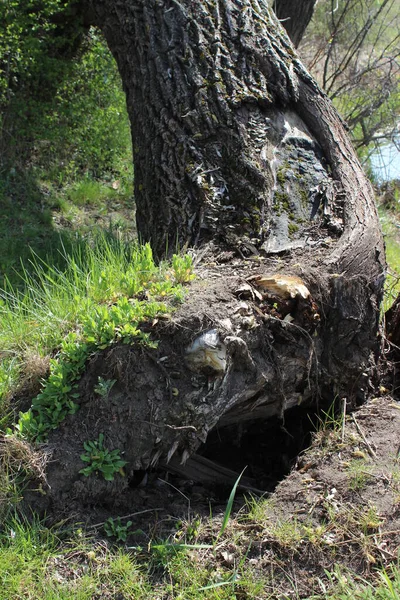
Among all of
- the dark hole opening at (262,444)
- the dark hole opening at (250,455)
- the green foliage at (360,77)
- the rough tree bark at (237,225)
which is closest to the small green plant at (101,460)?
the rough tree bark at (237,225)

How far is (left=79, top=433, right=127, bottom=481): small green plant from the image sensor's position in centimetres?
277

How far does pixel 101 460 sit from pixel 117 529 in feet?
1.03

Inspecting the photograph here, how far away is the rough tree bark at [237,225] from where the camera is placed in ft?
9.57

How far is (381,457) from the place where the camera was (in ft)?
10.2

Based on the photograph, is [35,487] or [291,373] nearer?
[35,487]

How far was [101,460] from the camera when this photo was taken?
2.79 m

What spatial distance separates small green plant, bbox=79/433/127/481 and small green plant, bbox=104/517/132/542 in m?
0.19

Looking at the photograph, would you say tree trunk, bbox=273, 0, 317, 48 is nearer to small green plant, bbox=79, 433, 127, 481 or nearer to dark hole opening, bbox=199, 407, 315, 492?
dark hole opening, bbox=199, 407, 315, 492

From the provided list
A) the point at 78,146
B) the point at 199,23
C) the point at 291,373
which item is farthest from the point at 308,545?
the point at 78,146

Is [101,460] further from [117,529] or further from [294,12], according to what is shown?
[294,12]

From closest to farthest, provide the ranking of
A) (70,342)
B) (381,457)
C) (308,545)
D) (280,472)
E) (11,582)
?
(11,582), (308,545), (70,342), (381,457), (280,472)

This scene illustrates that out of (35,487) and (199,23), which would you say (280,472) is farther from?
(199,23)

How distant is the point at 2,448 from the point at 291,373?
1529mm

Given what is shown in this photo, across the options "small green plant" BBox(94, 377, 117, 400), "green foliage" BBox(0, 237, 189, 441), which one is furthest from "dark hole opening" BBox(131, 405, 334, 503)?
"green foliage" BBox(0, 237, 189, 441)
